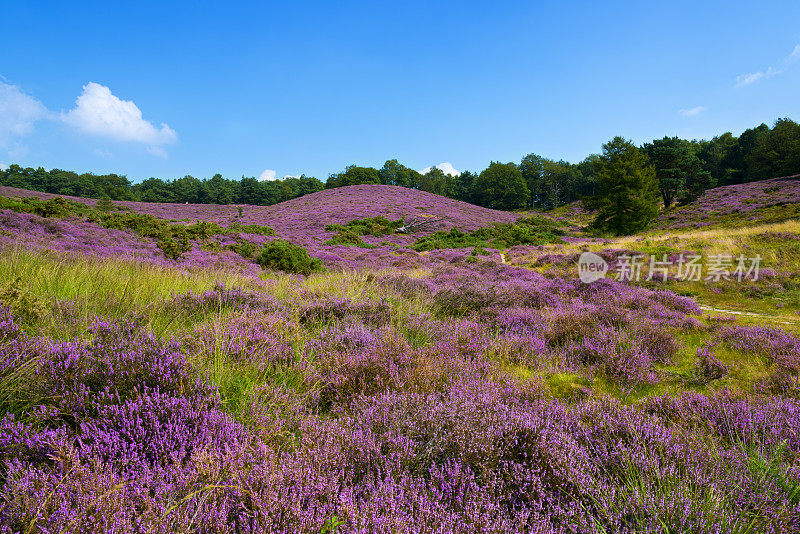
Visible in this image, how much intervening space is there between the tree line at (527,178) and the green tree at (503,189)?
12 cm

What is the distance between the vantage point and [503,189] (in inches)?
2771

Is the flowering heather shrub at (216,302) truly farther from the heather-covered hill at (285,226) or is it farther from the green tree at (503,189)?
the green tree at (503,189)

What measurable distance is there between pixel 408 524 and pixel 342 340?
7.98 feet

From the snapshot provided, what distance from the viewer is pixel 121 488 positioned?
1.42 m

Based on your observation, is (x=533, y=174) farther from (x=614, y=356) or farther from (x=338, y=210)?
(x=614, y=356)

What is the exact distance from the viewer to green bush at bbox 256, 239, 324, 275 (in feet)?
40.2

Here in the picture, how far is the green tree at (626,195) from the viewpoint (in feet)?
91.0

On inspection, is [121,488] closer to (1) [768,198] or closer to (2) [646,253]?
(2) [646,253]

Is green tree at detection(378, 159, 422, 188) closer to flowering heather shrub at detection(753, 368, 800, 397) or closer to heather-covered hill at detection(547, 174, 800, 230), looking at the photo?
heather-covered hill at detection(547, 174, 800, 230)

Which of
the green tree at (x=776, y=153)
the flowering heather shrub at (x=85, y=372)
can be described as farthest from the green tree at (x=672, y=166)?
the flowering heather shrub at (x=85, y=372)

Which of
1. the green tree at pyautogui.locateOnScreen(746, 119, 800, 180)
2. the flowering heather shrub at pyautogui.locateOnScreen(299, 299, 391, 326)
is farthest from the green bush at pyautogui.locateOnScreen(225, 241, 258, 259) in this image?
the green tree at pyautogui.locateOnScreen(746, 119, 800, 180)

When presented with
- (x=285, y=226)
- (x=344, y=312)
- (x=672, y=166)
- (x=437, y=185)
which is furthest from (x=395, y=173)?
(x=344, y=312)

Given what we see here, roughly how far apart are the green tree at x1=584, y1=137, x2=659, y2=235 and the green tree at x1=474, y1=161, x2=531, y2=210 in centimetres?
3909

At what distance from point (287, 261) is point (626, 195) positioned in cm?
2858
